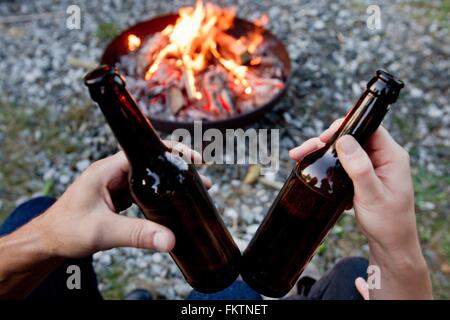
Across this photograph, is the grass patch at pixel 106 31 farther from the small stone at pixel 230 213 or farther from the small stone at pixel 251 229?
the small stone at pixel 251 229

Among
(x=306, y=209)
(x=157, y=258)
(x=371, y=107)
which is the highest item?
(x=371, y=107)

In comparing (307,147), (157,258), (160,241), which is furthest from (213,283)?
(157,258)

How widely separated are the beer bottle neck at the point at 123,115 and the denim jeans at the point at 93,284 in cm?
104

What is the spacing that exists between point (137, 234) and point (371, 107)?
0.93 metres

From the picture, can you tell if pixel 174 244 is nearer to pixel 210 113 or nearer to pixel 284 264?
pixel 284 264

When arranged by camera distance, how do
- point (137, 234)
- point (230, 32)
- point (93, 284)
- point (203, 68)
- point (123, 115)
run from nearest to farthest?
point (123, 115) → point (137, 234) → point (93, 284) → point (203, 68) → point (230, 32)

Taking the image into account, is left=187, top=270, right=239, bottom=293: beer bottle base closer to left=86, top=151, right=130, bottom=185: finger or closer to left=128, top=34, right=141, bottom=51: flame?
left=86, top=151, right=130, bottom=185: finger

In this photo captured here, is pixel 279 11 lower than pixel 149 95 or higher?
higher

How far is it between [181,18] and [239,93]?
952 millimetres

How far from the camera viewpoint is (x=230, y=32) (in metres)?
4.12

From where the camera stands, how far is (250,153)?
12.0 feet

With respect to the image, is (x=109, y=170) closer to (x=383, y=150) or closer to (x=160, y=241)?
(x=160, y=241)

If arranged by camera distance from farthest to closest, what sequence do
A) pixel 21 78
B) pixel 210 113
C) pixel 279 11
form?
pixel 279 11 → pixel 21 78 → pixel 210 113

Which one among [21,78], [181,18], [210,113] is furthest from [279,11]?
[21,78]
